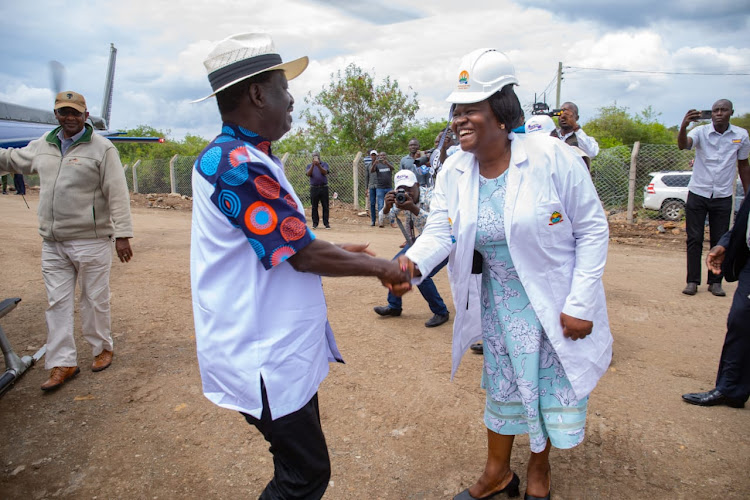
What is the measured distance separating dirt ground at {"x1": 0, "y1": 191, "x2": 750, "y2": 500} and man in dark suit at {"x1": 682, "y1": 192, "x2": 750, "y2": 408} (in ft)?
0.42

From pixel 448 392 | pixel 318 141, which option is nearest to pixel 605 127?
pixel 318 141

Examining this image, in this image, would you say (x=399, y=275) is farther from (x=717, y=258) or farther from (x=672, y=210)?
(x=672, y=210)

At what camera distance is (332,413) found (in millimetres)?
3568

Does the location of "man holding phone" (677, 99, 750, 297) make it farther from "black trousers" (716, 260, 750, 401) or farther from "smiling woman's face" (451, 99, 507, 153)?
"smiling woman's face" (451, 99, 507, 153)

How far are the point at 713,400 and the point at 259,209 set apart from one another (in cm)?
352

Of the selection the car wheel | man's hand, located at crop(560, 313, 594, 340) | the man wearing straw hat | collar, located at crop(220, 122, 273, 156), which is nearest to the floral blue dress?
man's hand, located at crop(560, 313, 594, 340)

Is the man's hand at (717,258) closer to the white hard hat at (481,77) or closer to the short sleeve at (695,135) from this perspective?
the white hard hat at (481,77)

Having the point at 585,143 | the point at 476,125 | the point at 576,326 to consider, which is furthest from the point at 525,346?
the point at 585,143

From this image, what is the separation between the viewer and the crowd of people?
5.63ft

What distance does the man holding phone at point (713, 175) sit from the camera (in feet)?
20.0

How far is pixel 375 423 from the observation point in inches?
135

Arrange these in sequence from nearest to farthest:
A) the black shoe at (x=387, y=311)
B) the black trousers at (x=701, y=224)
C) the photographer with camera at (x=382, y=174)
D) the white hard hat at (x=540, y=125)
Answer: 1. the white hard hat at (x=540, y=125)
2. the black shoe at (x=387, y=311)
3. the black trousers at (x=701, y=224)
4. the photographer with camera at (x=382, y=174)

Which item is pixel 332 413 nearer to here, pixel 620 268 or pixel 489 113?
pixel 489 113

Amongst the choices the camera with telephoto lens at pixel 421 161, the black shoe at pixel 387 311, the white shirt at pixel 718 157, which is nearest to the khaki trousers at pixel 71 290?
the black shoe at pixel 387 311
